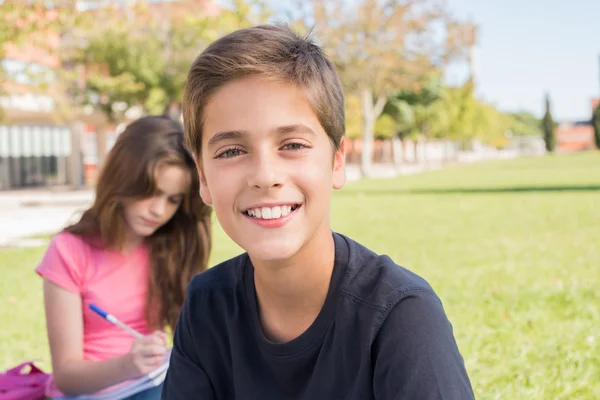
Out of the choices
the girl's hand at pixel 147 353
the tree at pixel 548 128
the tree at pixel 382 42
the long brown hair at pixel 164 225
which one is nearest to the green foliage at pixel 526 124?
the tree at pixel 548 128

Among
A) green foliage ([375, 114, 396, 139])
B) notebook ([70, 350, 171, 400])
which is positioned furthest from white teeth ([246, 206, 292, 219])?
green foliage ([375, 114, 396, 139])

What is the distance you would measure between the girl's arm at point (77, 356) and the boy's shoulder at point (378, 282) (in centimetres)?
93

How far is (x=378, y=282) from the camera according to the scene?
4.87 ft

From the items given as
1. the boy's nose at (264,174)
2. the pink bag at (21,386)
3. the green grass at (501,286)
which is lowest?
the green grass at (501,286)

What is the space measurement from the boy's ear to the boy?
0.03 m

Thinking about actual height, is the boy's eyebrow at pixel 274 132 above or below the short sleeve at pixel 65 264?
above

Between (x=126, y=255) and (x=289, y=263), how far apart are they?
134cm

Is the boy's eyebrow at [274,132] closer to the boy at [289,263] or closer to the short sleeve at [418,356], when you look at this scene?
the boy at [289,263]

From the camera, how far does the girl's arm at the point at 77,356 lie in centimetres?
226

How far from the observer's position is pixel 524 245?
26.8 ft

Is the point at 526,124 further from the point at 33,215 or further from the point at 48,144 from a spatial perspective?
the point at 33,215

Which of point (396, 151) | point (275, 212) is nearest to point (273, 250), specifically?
point (275, 212)

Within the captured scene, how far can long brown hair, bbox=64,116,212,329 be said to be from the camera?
265cm

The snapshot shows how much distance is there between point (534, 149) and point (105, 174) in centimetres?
9322
